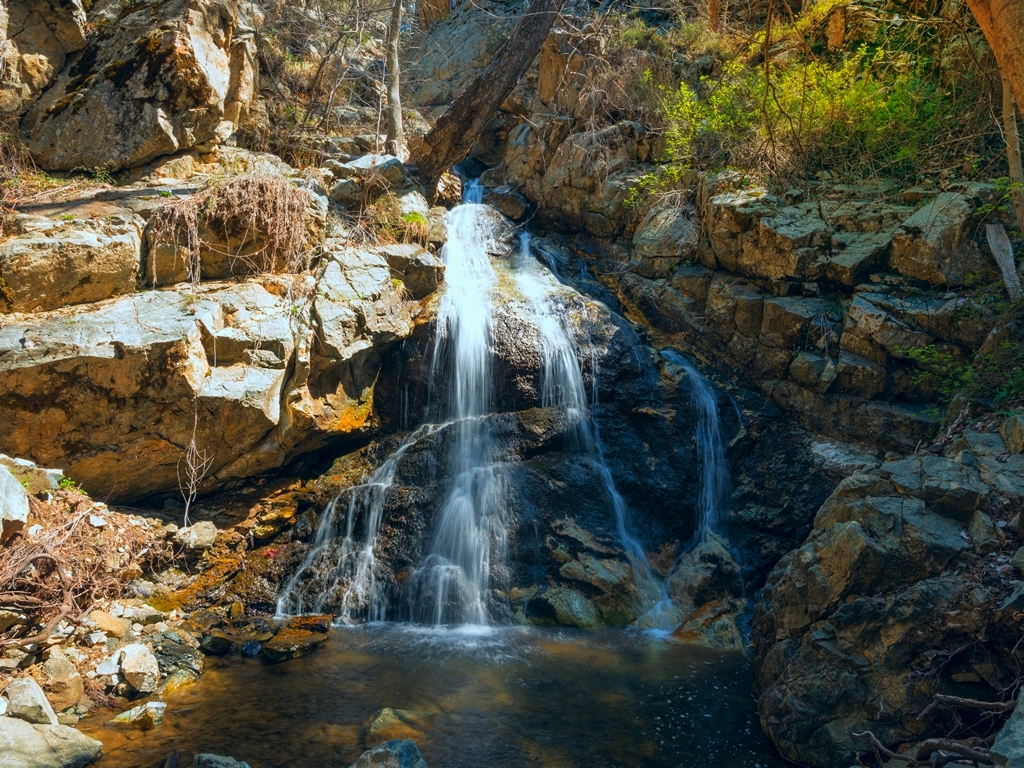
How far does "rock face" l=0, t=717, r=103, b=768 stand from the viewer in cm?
371

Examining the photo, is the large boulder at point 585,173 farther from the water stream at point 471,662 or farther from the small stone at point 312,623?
the small stone at point 312,623

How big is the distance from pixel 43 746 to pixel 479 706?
2.78m

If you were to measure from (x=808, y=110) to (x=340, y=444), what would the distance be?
763 cm

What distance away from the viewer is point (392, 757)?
148 inches

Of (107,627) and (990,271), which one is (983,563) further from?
(107,627)

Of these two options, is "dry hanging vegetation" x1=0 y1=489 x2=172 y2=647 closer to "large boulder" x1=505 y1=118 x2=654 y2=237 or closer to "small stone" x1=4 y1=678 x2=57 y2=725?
"small stone" x1=4 y1=678 x2=57 y2=725

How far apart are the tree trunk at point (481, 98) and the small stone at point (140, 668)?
783 centimetres

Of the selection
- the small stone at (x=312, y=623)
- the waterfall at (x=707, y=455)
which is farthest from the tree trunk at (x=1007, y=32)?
the small stone at (x=312, y=623)

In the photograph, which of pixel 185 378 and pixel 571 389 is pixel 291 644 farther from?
pixel 571 389

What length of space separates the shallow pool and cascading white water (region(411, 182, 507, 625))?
0.56m

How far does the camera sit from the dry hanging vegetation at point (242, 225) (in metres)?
7.20

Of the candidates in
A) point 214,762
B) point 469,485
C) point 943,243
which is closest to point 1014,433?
point 943,243

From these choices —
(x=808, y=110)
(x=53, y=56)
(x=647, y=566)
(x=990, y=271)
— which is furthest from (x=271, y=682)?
(x=808, y=110)

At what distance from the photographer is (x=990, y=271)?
6.65 metres
